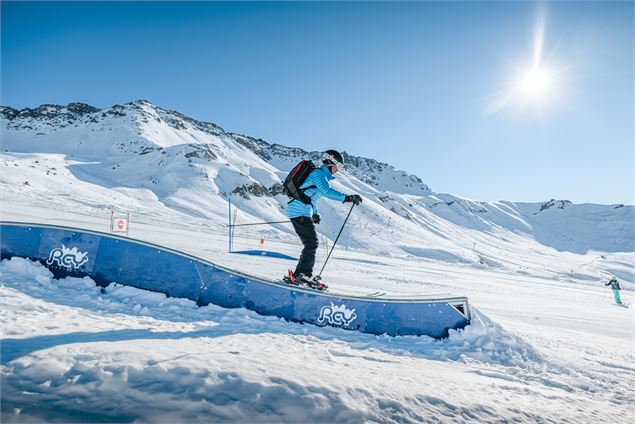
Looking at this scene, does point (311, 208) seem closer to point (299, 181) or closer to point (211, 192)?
point (299, 181)

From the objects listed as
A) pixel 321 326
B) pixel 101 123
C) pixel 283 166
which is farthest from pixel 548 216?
pixel 321 326

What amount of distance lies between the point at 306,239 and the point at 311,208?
515 millimetres

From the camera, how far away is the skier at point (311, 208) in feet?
18.5

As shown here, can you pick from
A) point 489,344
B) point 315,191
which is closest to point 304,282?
point 315,191

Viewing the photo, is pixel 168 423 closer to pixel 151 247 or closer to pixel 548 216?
pixel 151 247

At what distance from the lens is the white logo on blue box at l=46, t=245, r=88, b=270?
546 centimetres

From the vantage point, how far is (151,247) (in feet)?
18.4

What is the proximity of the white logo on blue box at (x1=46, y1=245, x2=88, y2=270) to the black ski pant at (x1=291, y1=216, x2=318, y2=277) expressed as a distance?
11.0 feet

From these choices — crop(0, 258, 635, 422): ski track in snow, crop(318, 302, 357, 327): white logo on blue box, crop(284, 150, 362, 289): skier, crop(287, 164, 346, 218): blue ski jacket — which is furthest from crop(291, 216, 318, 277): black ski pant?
crop(0, 258, 635, 422): ski track in snow

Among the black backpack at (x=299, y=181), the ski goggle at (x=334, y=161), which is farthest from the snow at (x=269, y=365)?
the ski goggle at (x=334, y=161)

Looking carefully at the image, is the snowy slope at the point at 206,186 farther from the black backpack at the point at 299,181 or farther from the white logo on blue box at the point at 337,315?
the black backpack at the point at 299,181

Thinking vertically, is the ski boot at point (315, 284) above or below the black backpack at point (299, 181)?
below

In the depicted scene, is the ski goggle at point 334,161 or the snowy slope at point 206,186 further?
the snowy slope at point 206,186

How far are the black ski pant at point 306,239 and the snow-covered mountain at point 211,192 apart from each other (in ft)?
34.6
